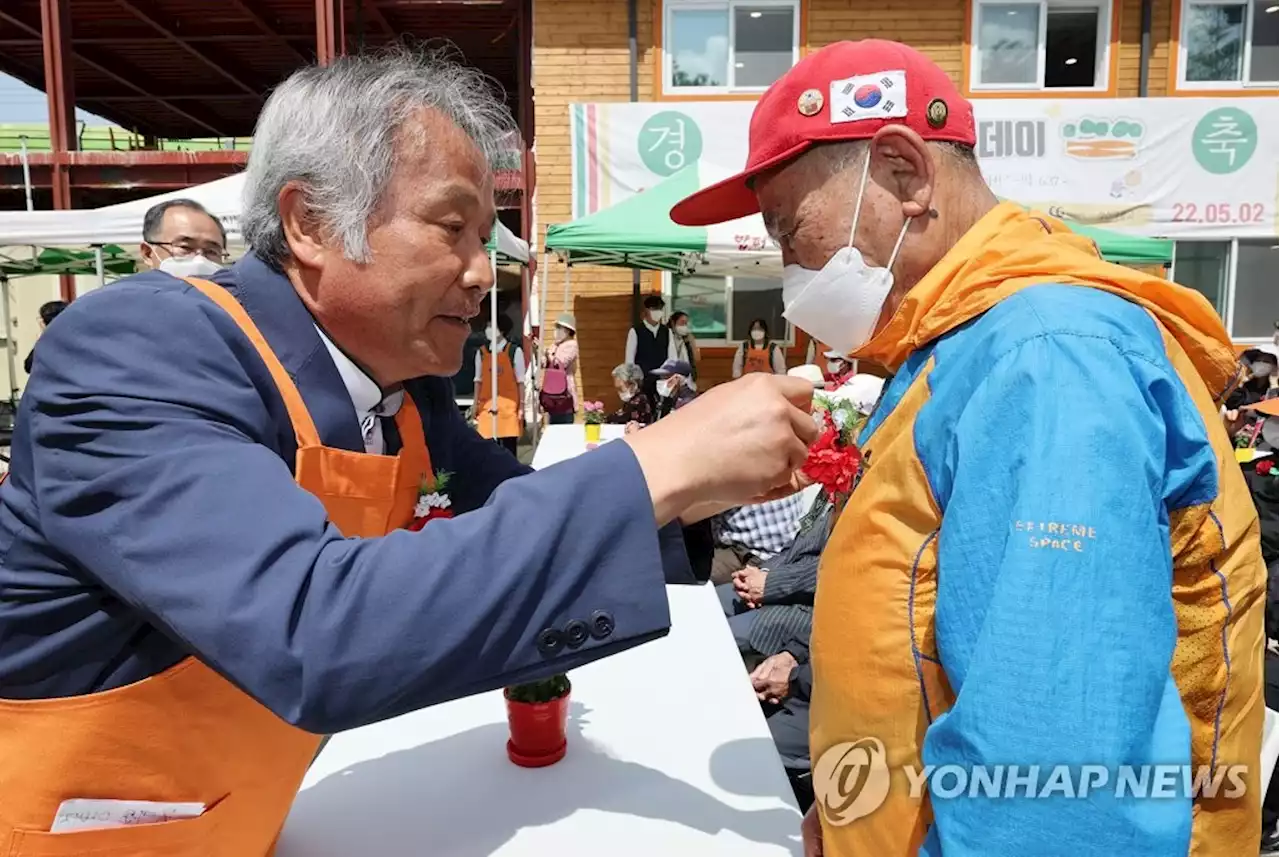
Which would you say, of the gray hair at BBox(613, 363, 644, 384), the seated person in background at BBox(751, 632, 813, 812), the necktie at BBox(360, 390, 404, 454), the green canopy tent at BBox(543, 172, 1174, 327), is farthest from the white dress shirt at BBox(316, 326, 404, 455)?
the gray hair at BBox(613, 363, 644, 384)

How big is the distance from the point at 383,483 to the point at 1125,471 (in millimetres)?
998

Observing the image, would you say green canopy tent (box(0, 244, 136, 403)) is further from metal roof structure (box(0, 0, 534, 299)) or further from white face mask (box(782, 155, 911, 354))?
white face mask (box(782, 155, 911, 354))

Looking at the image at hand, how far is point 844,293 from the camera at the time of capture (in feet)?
4.82

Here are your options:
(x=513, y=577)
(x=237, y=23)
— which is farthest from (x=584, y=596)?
(x=237, y=23)

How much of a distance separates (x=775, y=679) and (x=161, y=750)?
2.56 metres

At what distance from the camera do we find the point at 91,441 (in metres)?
0.89

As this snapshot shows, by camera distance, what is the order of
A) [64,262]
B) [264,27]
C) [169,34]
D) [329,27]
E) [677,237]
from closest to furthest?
[677,237] < [329,27] < [64,262] < [264,27] < [169,34]

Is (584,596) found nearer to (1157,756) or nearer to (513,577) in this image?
(513,577)

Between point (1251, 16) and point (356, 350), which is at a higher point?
point (1251, 16)

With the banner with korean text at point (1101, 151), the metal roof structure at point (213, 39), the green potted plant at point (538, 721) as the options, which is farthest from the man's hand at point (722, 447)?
the metal roof structure at point (213, 39)

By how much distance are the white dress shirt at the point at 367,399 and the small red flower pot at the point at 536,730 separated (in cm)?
70

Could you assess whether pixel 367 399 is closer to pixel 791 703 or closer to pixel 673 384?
pixel 791 703

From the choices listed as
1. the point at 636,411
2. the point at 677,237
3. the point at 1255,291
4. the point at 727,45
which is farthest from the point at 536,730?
the point at 1255,291

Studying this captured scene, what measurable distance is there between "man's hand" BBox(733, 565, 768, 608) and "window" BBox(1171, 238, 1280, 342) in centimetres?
996
